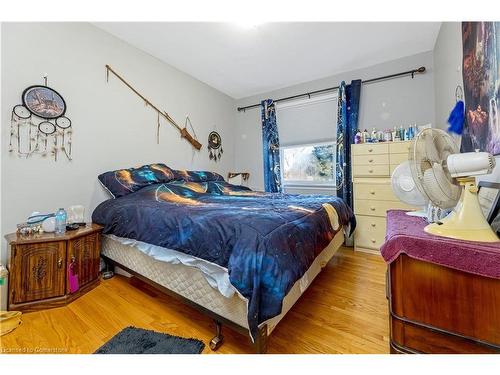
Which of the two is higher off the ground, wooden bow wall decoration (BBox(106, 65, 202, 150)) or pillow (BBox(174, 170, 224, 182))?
wooden bow wall decoration (BBox(106, 65, 202, 150))

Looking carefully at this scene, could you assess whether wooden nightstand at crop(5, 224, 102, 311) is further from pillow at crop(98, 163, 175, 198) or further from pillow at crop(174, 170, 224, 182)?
pillow at crop(174, 170, 224, 182)

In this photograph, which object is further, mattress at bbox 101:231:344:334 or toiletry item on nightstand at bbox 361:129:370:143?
toiletry item on nightstand at bbox 361:129:370:143

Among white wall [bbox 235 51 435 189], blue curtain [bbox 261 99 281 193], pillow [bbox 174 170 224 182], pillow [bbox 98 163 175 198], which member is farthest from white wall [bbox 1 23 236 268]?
white wall [bbox 235 51 435 189]

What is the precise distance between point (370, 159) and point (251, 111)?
7.27 feet

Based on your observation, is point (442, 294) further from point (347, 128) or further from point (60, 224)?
point (347, 128)

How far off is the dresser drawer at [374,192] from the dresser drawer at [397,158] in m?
0.29

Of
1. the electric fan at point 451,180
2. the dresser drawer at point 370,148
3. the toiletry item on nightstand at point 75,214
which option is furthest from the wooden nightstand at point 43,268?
the dresser drawer at point 370,148

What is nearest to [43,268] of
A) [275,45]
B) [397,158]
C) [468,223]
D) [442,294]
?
[442,294]

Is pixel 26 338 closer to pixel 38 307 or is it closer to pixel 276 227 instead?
pixel 38 307

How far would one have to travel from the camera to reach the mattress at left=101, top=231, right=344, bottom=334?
110 centimetres

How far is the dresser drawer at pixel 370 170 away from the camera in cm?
253

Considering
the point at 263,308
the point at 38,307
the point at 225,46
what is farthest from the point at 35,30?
the point at 263,308

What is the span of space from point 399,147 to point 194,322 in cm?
268

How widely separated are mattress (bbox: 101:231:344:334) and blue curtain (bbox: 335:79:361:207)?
1.33 meters
